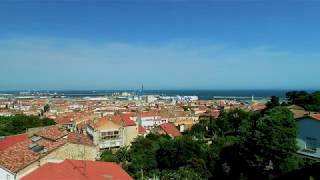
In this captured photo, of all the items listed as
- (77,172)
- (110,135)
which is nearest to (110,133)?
(110,135)

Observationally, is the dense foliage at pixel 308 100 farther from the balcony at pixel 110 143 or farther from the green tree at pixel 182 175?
the balcony at pixel 110 143

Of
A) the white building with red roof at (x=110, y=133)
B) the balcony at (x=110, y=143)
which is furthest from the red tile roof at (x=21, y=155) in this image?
the balcony at (x=110, y=143)

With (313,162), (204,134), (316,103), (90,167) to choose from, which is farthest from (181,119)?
(90,167)

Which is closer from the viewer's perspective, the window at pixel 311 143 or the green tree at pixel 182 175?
the green tree at pixel 182 175

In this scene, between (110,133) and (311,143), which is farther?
(110,133)

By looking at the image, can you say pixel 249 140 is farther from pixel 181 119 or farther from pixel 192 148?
pixel 181 119

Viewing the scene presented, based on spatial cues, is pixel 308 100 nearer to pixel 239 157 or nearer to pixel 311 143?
pixel 311 143
